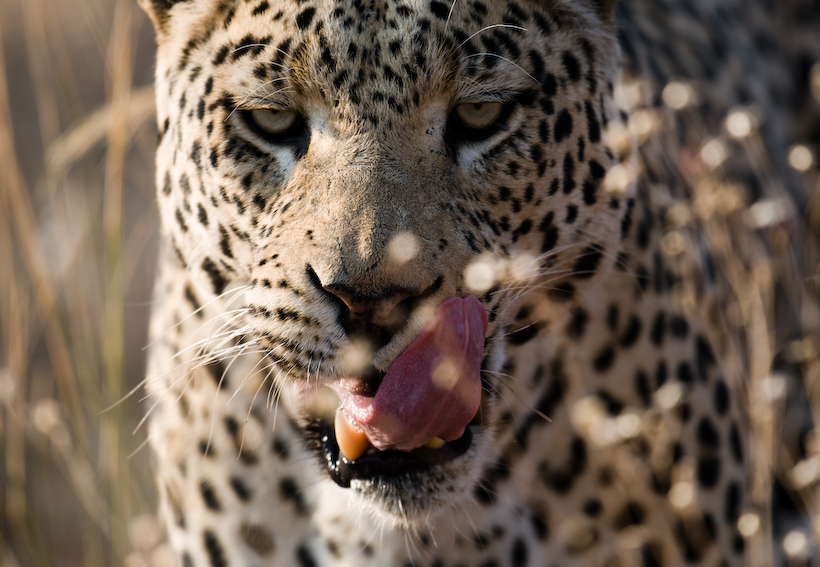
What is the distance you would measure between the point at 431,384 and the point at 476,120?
Answer: 0.63 metres

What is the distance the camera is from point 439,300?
1.92 meters

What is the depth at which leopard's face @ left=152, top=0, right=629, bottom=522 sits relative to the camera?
6.40ft

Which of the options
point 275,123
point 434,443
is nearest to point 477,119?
point 275,123

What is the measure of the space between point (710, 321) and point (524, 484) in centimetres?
85

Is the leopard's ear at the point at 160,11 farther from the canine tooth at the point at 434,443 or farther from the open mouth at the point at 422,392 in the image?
the canine tooth at the point at 434,443

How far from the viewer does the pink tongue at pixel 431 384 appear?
74.3 inches

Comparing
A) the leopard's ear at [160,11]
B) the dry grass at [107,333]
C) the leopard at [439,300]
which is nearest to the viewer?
the leopard at [439,300]

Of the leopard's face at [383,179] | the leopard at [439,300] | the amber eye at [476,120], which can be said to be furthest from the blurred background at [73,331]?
the amber eye at [476,120]

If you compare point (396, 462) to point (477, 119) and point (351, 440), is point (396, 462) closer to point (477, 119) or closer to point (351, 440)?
point (351, 440)

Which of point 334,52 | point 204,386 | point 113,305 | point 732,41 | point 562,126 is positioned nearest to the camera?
point 334,52

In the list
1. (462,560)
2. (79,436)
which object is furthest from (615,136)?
(79,436)

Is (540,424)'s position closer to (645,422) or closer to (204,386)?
(645,422)

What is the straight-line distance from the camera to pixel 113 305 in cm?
308

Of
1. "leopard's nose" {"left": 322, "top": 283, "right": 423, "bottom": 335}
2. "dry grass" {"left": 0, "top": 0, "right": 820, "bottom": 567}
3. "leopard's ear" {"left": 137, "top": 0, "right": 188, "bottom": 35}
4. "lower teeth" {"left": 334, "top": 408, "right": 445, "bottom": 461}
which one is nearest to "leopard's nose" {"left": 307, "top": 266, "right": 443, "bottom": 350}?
"leopard's nose" {"left": 322, "top": 283, "right": 423, "bottom": 335}
